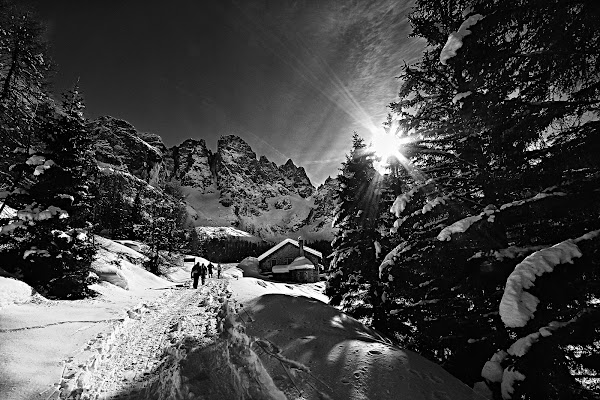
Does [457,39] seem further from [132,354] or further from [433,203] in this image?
[132,354]

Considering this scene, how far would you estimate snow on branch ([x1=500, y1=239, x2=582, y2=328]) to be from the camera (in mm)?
2752

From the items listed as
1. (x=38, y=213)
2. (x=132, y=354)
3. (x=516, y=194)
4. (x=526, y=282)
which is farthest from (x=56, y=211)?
(x=516, y=194)

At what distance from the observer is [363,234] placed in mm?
12883

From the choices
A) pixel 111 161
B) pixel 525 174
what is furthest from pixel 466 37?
pixel 111 161

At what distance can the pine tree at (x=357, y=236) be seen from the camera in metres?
12.2

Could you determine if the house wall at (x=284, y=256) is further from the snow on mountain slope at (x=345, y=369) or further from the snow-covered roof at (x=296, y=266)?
the snow on mountain slope at (x=345, y=369)

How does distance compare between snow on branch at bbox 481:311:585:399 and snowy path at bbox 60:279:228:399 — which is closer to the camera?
snow on branch at bbox 481:311:585:399

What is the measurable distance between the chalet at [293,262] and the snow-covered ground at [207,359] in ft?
127

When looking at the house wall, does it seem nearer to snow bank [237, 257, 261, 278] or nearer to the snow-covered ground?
snow bank [237, 257, 261, 278]

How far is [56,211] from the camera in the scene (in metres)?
10.8

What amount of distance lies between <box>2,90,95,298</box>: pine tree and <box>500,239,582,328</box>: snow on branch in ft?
44.2

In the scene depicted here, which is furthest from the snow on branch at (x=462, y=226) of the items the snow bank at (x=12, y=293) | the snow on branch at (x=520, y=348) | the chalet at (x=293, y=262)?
the chalet at (x=293, y=262)

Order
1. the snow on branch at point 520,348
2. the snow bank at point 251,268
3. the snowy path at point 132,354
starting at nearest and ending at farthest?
1. the snow on branch at point 520,348
2. the snowy path at point 132,354
3. the snow bank at point 251,268

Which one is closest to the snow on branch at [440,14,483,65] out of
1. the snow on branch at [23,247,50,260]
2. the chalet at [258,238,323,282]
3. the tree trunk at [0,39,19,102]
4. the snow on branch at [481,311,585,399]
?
the snow on branch at [481,311,585,399]
